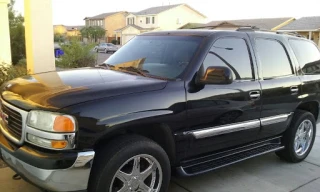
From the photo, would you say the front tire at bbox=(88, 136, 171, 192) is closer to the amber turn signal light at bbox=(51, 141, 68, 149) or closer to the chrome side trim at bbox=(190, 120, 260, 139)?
the amber turn signal light at bbox=(51, 141, 68, 149)

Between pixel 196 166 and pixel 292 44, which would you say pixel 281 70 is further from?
pixel 196 166

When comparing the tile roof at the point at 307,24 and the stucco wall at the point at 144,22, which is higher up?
the stucco wall at the point at 144,22

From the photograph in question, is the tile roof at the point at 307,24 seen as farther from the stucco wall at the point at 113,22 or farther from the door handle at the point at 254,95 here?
the stucco wall at the point at 113,22

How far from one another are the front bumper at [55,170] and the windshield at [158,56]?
134cm

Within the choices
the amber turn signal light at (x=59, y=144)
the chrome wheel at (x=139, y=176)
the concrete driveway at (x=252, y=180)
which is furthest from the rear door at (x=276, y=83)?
the amber turn signal light at (x=59, y=144)

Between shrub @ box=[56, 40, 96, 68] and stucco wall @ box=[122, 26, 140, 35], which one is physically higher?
stucco wall @ box=[122, 26, 140, 35]

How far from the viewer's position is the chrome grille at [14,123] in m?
3.13

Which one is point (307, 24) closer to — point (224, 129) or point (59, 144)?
point (224, 129)

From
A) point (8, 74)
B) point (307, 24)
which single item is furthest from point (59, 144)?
point (307, 24)

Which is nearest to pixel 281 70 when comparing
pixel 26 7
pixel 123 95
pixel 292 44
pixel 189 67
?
pixel 292 44

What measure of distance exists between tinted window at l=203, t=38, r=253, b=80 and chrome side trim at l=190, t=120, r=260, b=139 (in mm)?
555

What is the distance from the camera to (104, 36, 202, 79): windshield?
3.93m

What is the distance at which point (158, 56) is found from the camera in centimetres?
421

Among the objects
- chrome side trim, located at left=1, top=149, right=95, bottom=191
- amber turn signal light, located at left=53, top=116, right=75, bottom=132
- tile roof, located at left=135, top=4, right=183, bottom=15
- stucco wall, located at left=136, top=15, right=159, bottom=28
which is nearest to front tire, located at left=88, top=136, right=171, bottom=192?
chrome side trim, located at left=1, top=149, right=95, bottom=191
